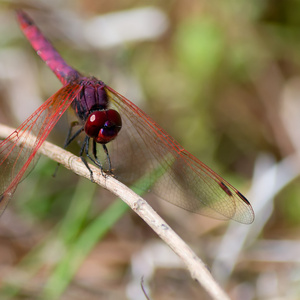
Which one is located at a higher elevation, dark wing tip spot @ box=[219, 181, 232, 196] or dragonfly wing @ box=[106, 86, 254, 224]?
dragonfly wing @ box=[106, 86, 254, 224]

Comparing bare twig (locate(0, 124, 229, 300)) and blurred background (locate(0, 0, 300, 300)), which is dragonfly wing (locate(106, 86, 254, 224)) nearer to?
bare twig (locate(0, 124, 229, 300))

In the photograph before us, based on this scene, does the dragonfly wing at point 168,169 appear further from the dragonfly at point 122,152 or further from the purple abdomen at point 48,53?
the purple abdomen at point 48,53


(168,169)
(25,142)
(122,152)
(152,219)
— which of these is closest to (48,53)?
(122,152)

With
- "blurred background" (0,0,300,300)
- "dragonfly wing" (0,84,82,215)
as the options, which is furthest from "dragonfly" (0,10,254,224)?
"blurred background" (0,0,300,300)

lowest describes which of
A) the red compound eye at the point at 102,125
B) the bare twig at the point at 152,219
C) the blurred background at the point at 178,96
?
the bare twig at the point at 152,219

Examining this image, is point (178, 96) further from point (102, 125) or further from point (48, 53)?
point (102, 125)

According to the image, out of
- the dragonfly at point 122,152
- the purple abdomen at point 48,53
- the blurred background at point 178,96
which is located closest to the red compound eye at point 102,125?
the dragonfly at point 122,152

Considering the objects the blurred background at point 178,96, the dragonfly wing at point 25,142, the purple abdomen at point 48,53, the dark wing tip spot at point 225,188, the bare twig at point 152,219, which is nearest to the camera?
the bare twig at point 152,219

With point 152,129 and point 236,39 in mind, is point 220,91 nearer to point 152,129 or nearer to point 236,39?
point 236,39
